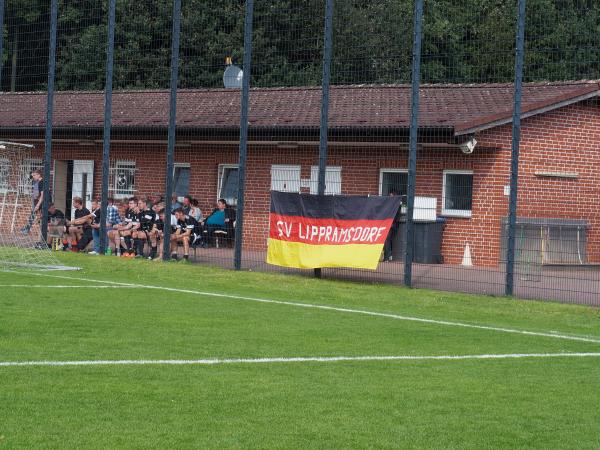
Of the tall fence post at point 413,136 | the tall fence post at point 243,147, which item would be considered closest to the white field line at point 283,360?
the tall fence post at point 413,136

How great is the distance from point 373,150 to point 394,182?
116 cm

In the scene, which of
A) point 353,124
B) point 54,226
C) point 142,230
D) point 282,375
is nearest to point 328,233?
point 142,230

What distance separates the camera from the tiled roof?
2616cm

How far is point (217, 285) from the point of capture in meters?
19.7

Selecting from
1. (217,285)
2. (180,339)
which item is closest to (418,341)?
(180,339)

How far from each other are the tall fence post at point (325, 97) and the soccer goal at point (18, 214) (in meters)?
A: 5.66

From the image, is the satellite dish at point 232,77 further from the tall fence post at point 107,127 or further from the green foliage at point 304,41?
the tall fence post at point 107,127

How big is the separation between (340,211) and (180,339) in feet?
30.1

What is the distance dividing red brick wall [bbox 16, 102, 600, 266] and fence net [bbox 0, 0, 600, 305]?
0.04 m

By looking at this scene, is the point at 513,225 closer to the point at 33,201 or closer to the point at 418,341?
the point at 418,341

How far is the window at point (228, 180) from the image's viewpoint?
97.8 ft

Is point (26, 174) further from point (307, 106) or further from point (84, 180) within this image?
point (307, 106)

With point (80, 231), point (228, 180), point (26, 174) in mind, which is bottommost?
point (80, 231)

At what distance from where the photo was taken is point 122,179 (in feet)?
99.6
